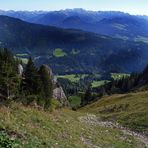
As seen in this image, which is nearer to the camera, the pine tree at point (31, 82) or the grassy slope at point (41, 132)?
the grassy slope at point (41, 132)

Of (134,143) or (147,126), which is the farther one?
(147,126)

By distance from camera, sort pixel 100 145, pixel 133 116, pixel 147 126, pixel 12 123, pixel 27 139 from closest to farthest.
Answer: pixel 27 139, pixel 12 123, pixel 100 145, pixel 147 126, pixel 133 116

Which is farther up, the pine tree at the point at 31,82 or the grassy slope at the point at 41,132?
the grassy slope at the point at 41,132

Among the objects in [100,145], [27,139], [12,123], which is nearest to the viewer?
[27,139]

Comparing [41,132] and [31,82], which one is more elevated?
[41,132]

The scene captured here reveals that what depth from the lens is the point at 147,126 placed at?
44375 mm

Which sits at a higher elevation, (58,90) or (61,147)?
(61,147)

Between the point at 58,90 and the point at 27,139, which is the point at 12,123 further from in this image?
the point at 58,90

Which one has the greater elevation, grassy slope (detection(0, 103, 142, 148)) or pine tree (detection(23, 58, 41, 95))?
grassy slope (detection(0, 103, 142, 148))

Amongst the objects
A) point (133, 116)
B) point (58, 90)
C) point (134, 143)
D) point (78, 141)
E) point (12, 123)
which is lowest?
point (58, 90)

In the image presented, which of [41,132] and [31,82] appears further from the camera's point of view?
[31,82]

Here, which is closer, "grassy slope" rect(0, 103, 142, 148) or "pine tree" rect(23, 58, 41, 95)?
"grassy slope" rect(0, 103, 142, 148)

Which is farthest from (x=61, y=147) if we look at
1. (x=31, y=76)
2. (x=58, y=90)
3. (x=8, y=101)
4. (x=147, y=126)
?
(x=58, y=90)

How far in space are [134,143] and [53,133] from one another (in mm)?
10067
